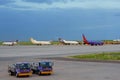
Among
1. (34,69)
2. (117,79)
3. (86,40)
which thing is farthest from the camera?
(86,40)

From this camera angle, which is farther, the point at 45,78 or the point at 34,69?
the point at 34,69

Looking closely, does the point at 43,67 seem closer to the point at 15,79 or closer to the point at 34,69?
the point at 34,69

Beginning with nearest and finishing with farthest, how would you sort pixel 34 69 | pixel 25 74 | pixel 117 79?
pixel 117 79
pixel 25 74
pixel 34 69

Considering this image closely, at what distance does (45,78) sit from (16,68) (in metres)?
2.47

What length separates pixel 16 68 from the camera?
24.6 m

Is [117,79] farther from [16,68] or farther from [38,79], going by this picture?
[16,68]

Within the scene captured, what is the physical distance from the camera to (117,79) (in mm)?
22375

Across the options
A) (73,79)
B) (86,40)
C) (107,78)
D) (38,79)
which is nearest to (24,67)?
(38,79)

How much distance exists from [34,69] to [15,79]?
3523 millimetres

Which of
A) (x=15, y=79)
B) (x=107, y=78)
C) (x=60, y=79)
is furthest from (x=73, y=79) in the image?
(x=15, y=79)

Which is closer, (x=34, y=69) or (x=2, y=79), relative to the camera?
(x=2, y=79)

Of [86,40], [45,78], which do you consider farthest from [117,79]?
[86,40]

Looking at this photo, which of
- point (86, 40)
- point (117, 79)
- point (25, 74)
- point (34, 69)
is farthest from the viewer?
point (86, 40)

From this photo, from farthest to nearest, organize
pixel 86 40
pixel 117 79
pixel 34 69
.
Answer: pixel 86 40 < pixel 34 69 < pixel 117 79
